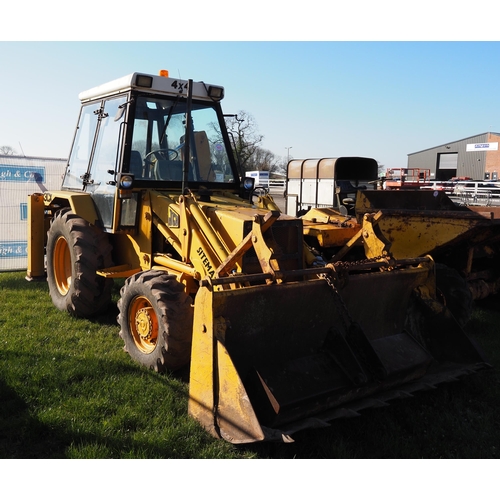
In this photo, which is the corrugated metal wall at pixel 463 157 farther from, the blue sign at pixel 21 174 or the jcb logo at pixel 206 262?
the jcb logo at pixel 206 262

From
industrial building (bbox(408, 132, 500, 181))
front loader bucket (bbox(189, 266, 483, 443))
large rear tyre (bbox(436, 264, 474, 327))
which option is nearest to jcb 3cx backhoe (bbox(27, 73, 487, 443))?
front loader bucket (bbox(189, 266, 483, 443))

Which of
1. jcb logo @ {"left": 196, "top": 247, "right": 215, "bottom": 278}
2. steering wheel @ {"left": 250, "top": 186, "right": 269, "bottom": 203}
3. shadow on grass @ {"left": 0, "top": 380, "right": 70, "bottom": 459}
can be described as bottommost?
shadow on grass @ {"left": 0, "top": 380, "right": 70, "bottom": 459}

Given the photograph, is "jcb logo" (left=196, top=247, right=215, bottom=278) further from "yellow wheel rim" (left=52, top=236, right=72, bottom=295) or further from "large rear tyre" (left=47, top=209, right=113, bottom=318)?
"yellow wheel rim" (left=52, top=236, right=72, bottom=295)

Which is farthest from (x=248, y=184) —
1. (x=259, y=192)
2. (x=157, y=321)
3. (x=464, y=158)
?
(x=464, y=158)

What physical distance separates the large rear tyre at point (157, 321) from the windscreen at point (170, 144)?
57.0 inches

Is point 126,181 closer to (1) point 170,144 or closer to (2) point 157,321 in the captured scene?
(1) point 170,144

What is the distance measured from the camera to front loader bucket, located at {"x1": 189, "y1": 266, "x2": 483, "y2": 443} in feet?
12.1

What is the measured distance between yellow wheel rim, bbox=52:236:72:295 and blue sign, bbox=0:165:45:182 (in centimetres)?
403

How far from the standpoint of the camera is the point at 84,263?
239 inches

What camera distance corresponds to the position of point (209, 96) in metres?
6.45

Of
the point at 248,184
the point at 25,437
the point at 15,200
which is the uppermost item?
the point at 248,184

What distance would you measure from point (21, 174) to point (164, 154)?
17.9 ft

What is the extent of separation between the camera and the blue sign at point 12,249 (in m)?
10.1

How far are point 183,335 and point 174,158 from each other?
2.31m
